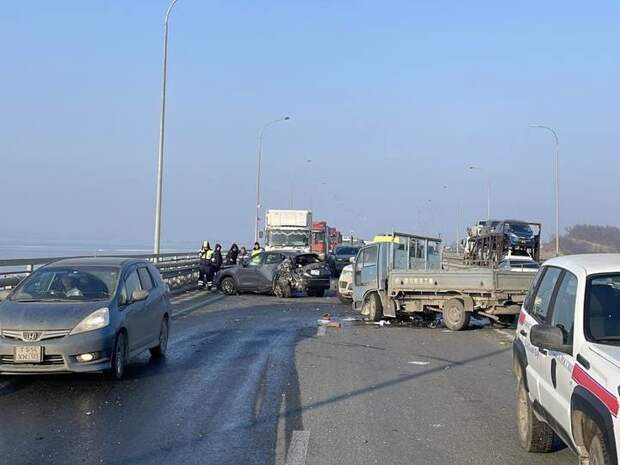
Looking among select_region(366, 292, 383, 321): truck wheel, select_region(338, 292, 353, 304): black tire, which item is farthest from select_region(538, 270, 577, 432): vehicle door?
select_region(338, 292, 353, 304): black tire

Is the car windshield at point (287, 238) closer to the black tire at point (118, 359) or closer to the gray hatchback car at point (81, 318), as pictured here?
the gray hatchback car at point (81, 318)

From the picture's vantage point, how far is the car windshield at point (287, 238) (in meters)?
40.2

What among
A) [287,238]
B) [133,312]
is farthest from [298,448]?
[287,238]

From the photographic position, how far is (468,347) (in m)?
14.1

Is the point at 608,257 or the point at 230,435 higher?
the point at 608,257

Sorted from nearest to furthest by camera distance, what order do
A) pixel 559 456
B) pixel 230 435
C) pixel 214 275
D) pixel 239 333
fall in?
pixel 559 456 → pixel 230 435 → pixel 239 333 → pixel 214 275

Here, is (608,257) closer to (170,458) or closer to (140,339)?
(170,458)

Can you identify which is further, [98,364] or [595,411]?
[98,364]

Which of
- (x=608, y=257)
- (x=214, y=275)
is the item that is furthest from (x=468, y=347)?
(x=214, y=275)

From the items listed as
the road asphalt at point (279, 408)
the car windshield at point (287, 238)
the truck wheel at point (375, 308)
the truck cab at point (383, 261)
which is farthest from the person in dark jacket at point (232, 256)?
the road asphalt at point (279, 408)

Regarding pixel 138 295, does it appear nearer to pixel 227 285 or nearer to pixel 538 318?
pixel 538 318

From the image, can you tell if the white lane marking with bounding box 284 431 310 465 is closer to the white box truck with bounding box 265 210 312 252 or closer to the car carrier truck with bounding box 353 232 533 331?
the car carrier truck with bounding box 353 232 533 331

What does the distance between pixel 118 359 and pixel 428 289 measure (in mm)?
9083

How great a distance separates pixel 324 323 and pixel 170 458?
11810 millimetres
